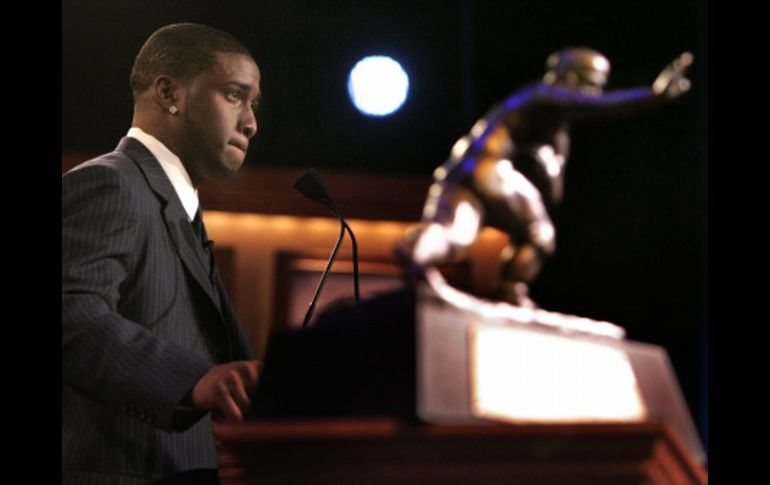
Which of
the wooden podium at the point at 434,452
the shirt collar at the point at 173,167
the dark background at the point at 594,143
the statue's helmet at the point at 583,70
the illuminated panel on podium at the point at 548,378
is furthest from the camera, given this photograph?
the dark background at the point at 594,143

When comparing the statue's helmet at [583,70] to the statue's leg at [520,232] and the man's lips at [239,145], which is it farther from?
the man's lips at [239,145]

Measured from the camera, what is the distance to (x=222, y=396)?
868mm

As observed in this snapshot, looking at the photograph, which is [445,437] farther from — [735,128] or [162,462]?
[735,128]

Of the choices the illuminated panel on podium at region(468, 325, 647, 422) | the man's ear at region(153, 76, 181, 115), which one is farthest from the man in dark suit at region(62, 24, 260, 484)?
the illuminated panel on podium at region(468, 325, 647, 422)

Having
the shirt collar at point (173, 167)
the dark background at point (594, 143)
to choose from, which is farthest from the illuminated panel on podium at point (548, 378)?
the dark background at point (594, 143)

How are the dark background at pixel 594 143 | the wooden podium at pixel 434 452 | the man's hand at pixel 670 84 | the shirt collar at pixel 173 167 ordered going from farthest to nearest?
1. the dark background at pixel 594 143
2. the man's hand at pixel 670 84
3. the shirt collar at pixel 173 167
4. the wooden podium at pixel 434 452

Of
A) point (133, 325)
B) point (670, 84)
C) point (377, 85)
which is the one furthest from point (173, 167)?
point (377, 85)

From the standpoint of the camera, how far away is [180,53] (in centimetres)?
107

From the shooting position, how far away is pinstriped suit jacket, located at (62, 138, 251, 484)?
2.97 feet

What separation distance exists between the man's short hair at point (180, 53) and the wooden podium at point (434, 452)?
14.7 inches

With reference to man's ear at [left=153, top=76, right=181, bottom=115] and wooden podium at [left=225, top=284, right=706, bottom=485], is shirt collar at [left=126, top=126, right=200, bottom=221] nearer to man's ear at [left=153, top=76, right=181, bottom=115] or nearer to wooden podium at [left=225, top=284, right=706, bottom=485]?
man's ear at [left=153, top=76, right=181, bottom=115]

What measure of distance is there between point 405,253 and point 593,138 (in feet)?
3.27

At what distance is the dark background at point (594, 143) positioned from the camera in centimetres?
247

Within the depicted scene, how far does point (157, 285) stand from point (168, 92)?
0.20 metres
